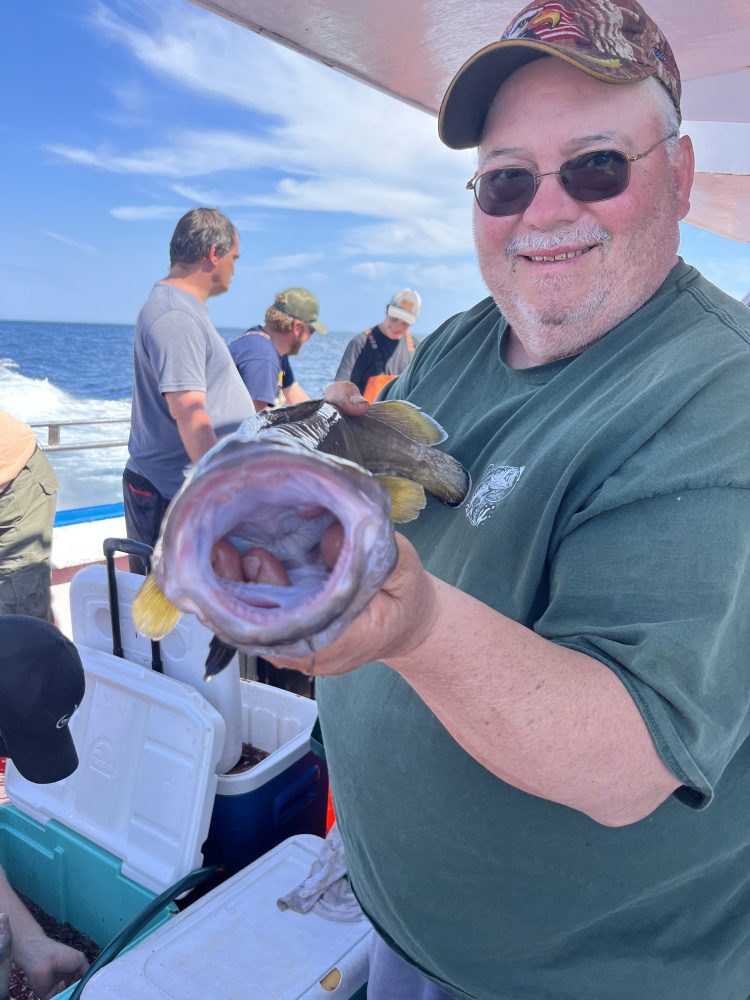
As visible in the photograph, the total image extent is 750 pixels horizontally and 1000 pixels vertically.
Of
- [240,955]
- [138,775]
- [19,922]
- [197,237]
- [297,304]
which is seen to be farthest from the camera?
[297,304]

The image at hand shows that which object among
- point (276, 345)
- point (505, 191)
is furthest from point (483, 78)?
point (276, 345)

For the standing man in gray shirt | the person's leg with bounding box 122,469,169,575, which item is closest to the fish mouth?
the standing man in gray shirt

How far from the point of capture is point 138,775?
3105 millimetres

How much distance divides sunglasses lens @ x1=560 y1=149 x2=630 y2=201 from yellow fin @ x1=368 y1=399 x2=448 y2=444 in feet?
2.07

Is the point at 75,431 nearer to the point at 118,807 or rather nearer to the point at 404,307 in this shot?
the point at 404,307

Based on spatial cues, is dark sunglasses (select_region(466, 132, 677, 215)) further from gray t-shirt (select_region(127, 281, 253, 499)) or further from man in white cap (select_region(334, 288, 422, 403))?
man in white cap (select_region(334, 288, 422, 403))

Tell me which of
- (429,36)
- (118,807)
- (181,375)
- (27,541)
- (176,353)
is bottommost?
(118,807)

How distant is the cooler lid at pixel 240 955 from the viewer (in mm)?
2318

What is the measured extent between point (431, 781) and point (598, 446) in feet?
2.44

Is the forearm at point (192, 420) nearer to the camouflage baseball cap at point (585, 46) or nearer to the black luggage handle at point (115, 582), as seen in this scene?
the black luggage handle at point (115, 582)

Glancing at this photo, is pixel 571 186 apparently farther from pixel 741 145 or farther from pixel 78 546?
pixel 78 546

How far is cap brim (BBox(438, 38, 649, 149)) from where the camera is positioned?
1556mm

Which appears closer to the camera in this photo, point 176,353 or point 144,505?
point 176,353

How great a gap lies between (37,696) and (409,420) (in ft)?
6.29
